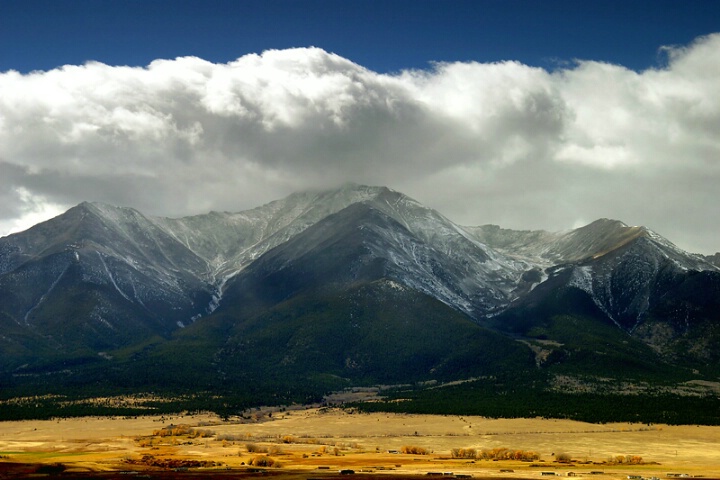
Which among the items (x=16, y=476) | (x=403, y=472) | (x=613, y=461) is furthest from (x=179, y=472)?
(x=613, y=461)

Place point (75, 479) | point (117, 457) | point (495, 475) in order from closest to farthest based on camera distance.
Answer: point (75, 479) < point (495, 475) < point (117, 457)

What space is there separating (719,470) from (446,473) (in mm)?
64671

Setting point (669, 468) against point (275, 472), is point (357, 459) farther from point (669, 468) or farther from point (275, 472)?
point (669, 468)

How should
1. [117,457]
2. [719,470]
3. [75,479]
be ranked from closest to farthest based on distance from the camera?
[75,479], [719,470], [117,457]

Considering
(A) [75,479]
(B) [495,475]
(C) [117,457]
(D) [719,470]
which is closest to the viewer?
(A) [75,479]

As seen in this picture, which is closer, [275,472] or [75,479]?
[75,479]

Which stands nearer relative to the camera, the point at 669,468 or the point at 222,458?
the point at 669,468

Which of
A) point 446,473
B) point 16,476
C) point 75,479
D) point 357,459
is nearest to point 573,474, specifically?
point 446,473

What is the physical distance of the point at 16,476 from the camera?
15700cm

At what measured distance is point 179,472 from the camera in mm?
167125

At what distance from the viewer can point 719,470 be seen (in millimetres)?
179500

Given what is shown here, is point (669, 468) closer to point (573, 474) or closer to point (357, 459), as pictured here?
point (573, 474)

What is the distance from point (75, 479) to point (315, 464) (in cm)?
5500

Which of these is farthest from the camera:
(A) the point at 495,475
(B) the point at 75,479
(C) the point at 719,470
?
(C) the point at 719,470
